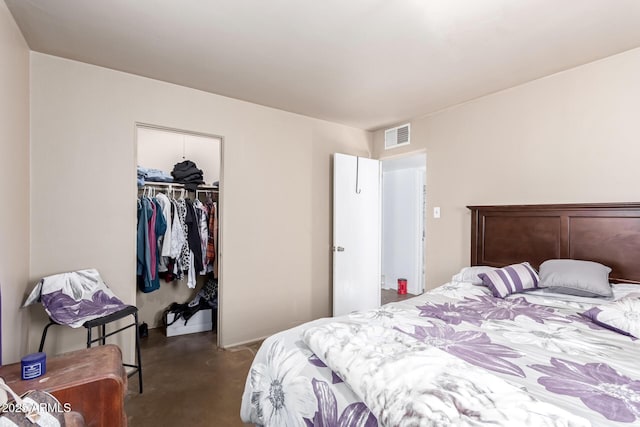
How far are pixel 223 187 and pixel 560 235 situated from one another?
107 inches

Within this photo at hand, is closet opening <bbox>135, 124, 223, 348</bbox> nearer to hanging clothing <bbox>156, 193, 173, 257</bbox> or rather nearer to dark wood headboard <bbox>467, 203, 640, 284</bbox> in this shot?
hanging clothing <bbox>156, 193, 173, 257</bbox>

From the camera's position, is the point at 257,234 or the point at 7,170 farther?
the point at 257,234

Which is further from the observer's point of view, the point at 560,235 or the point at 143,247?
the point at 143,247

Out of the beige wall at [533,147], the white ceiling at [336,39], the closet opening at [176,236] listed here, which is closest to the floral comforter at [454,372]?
the beige wall at [533,147]

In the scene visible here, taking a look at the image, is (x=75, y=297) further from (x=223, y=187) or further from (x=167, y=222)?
(x=223, y=187)

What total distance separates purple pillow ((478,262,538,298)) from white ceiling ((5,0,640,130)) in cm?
146

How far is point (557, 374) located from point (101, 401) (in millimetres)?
1729

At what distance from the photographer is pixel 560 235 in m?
2.25

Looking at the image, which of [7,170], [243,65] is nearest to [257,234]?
[243,65]

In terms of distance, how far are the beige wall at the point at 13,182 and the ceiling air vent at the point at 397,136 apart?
10.5 ft

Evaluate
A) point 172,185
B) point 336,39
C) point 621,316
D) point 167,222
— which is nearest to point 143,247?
point 167,222

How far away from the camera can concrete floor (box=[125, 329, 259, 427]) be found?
188 cm

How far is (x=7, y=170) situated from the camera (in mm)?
1629

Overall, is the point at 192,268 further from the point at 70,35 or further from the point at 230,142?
the point at 70,35
